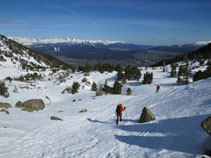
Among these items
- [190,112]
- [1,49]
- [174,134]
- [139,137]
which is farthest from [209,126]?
[1,49]

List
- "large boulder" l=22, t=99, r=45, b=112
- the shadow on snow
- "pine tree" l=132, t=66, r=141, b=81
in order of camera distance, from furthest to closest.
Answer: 1. "pine tree" l=132, t=66, r=141, b=81
2. "large boulder" l=22, t=99, r=45, b=112
3. the shadow on snow

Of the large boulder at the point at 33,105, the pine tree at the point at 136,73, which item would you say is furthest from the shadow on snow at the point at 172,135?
the pine tree at the point at 136,73

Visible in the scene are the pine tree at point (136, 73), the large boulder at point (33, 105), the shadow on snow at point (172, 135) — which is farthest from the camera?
the pine tree at point (136, 73)

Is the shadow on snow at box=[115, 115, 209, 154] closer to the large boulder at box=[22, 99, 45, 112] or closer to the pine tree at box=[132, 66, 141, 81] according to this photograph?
the large boulder at box=[22, 99, 45, 112]

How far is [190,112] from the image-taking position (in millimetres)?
11531

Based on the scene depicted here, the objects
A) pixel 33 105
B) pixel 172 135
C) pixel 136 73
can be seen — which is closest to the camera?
pixel 172 135

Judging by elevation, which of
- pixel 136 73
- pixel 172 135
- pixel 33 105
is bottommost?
pixel 33 105

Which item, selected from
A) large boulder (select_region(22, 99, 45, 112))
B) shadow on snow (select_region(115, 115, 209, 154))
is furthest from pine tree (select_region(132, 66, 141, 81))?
shadow on snow (select_region(115, 115, 209, 154))

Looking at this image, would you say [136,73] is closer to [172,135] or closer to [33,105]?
[33,105]

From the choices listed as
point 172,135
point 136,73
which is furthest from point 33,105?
point 136,73

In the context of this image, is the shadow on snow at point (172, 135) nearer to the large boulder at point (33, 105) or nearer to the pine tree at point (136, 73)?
the large boulder at point (33, 105)

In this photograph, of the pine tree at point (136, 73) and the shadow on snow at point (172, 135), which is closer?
the shadow on snow at point (172, 135)

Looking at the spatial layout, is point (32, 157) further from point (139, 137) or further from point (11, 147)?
point (139, 137)

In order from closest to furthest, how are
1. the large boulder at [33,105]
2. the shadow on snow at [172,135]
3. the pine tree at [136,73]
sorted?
the shadow on snow at [172,135] < the large boulder at [33,105] < the pine tree at [136,73]
